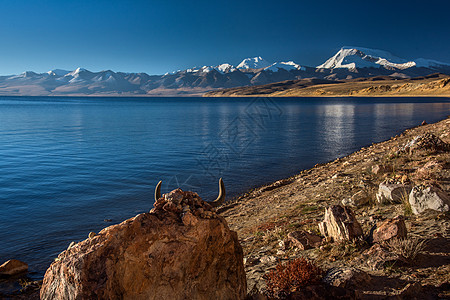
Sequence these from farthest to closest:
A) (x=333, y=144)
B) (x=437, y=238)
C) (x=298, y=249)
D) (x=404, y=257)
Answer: (x=333, y=144)
(x=298, y=249)
(x=437, y=238)
(x=404, y=257)

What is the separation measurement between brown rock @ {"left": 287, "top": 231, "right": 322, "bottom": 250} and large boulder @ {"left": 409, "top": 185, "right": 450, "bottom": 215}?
87.3 inches

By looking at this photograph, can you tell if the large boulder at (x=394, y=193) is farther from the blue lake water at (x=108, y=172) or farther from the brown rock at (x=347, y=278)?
the blue lake water at (x=108, y=172)

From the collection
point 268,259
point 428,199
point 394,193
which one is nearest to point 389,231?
point 428,199

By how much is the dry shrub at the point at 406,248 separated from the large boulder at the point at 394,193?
7.80 ft

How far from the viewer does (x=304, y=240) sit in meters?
6.10

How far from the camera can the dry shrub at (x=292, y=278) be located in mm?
4430

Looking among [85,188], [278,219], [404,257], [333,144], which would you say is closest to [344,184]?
[278,219]

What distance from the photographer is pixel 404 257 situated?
4.85 meters

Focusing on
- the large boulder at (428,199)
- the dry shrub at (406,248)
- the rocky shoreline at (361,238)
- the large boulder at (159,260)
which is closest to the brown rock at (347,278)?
the rocky shoreline at (361,238)

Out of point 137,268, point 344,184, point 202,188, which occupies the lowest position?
point 202,188

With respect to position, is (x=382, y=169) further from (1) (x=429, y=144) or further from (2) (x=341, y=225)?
(2) (x=341, y=225)

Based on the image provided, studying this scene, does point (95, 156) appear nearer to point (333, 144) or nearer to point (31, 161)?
point (31, 161)

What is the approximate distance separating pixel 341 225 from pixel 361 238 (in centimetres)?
39

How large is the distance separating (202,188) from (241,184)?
1.80 metres
